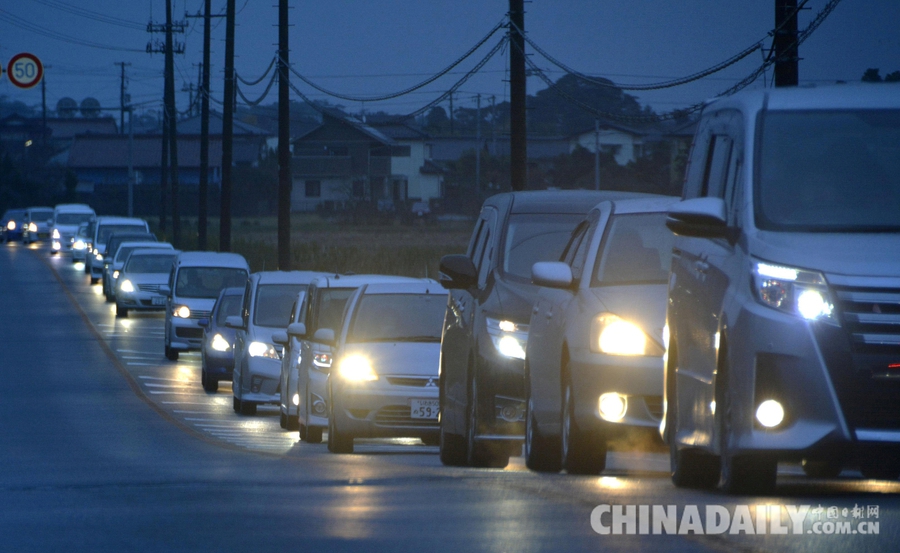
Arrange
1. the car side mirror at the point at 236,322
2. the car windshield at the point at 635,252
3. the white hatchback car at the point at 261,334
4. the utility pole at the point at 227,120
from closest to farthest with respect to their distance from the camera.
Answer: the car windshield at the point at 635,252 → the white hatchback car at the point at 261,334 → the car side mirror at the point at 236,322 → the utility pole at the point at 227,120

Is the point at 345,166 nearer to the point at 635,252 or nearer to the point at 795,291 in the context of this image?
the point at 635,252

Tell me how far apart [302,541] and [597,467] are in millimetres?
3131

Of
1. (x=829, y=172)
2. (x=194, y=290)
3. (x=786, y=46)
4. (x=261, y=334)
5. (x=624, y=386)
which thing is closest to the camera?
(x=829, y=172)

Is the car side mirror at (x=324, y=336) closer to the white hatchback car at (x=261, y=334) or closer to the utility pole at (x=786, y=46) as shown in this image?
the white hatchback car at (x=261, y=334)

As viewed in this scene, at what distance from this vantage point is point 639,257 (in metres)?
9.98

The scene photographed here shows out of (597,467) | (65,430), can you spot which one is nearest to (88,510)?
(597,467)

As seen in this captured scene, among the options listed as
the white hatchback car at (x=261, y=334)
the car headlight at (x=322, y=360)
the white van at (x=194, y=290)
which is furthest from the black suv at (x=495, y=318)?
the white van at (x=194, y=290)

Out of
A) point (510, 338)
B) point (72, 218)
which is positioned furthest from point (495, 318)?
point (72, 218)

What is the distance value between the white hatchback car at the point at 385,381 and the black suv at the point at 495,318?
8.12 ft

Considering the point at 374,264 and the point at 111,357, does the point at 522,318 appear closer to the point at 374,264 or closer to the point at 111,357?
the point at 111,357

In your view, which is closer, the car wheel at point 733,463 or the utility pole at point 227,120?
the car wheel at point 733,463

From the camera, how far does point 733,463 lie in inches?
283

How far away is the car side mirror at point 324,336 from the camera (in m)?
16.6

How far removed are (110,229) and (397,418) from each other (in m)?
39.3
